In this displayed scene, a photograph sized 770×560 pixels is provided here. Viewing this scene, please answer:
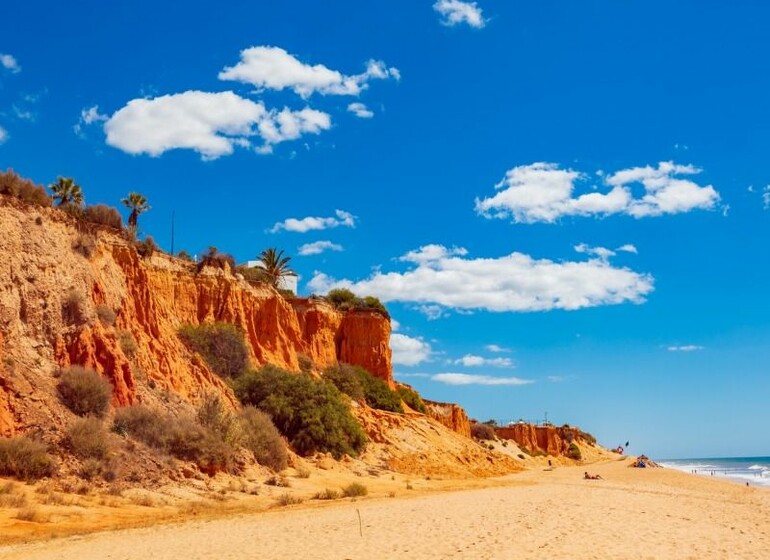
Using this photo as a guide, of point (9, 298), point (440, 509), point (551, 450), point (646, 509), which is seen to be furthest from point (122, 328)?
point (551, 450)

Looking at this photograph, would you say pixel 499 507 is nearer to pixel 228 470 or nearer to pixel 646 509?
pixel 646 509

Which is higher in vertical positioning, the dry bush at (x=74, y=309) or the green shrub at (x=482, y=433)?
the dry bush at (x=74, y=309)

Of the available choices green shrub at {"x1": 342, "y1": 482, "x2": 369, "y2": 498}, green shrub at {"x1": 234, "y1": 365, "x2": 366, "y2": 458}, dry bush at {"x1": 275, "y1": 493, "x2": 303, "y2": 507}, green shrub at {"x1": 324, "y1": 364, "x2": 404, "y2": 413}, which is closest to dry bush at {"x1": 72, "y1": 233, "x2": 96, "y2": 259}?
green shrub at {"x1": 234, "y1": 365, "x2": 366, "y2": 458}

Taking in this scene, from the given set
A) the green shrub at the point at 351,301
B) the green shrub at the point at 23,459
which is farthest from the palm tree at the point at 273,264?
the green shrub at the point at 23,459

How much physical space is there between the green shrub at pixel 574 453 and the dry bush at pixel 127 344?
7545 centimetres

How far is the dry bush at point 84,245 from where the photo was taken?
27.6 metres

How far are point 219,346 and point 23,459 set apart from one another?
1905cm

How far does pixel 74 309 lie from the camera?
24781 millimetres

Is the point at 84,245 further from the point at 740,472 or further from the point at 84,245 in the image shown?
the point at 740,472

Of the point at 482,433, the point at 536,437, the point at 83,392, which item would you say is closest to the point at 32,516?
the point at 83,392

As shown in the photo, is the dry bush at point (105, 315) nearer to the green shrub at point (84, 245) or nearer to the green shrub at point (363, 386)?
the green shrub at point (84, 245)

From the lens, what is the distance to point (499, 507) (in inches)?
874

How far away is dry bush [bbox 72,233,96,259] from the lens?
90.5ft

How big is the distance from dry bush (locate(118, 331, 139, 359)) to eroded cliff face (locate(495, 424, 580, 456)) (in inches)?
2469
